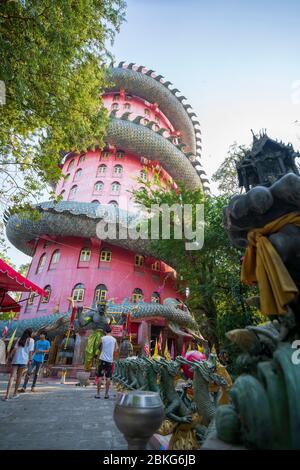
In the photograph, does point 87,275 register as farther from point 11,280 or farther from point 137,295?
point 11,280

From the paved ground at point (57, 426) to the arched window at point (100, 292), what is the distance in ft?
49.7

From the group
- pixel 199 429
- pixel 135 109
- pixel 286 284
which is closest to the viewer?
pixel 286 284

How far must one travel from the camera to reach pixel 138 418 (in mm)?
1571

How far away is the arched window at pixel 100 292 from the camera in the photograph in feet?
69.8

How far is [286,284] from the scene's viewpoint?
1994 millimetres

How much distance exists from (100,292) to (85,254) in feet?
11.8

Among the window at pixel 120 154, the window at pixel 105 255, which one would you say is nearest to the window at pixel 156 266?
the window at pixel 105 255

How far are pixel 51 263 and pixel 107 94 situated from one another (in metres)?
22.3

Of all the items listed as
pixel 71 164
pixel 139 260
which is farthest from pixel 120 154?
pixel 139 260

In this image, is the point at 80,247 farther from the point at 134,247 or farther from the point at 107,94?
the point at 107,94

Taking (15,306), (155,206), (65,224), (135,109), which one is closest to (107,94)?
(135,109)

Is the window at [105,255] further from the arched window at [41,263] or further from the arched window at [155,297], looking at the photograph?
the arched window at [41,263]

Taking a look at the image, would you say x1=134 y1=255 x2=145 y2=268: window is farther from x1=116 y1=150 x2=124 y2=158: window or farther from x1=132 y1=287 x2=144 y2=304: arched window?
x1=116 y1=150 x2=124 y2=158: window

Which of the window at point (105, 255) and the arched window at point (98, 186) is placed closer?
the window at point (105, 255)
